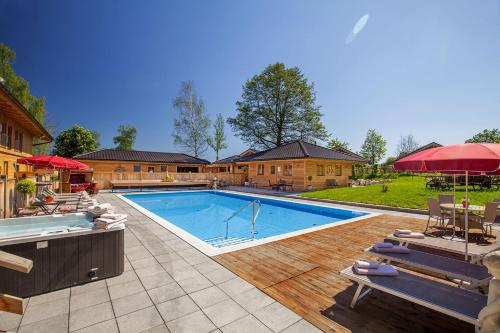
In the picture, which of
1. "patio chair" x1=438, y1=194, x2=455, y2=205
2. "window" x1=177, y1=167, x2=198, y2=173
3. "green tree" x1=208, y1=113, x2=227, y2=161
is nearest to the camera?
"patio chair" x1=438, y1=194, x2=455, y2=205

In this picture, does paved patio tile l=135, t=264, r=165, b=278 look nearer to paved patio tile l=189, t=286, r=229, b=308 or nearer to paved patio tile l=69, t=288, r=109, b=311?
paved patio tile l=69, t=288, r=109, b=311

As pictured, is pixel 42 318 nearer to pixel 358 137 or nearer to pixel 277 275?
pixel 277 275

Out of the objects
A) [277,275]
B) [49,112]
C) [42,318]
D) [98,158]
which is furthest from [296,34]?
[49,112]

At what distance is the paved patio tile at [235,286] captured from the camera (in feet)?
10.7

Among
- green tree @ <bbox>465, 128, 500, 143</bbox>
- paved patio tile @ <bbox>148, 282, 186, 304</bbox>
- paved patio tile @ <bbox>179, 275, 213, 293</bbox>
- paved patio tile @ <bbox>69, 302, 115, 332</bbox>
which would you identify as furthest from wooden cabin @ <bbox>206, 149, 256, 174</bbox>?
green tree @ <bbox>465, 128, 500, 143</bbox>

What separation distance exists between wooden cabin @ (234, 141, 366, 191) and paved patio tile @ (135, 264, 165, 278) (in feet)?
50.8

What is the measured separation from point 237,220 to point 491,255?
30.9 feet

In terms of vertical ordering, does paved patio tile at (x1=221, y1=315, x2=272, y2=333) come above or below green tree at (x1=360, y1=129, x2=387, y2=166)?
below

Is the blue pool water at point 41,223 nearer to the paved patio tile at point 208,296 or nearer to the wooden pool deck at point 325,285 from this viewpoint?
the paved patio tile at point 208,296

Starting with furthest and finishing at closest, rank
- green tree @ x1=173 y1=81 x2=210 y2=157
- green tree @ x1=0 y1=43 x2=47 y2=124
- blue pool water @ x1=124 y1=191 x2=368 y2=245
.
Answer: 1. green tree @ x1=173 y1=81 x2=210 y2=157
2. green tree @ x1=0 y1=43 x2=47 y2=124
3. blue pool water @ x1=124 y1=191 x2=368 y2=245

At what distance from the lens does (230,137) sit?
3712 centimetres

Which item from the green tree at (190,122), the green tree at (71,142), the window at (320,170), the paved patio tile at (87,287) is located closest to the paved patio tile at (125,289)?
the paved patio tile at (87,287)

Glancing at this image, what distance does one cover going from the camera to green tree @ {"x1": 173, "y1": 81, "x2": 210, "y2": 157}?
109ft

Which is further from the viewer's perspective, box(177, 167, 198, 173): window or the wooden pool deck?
box(177, 167, 198, 173): window
